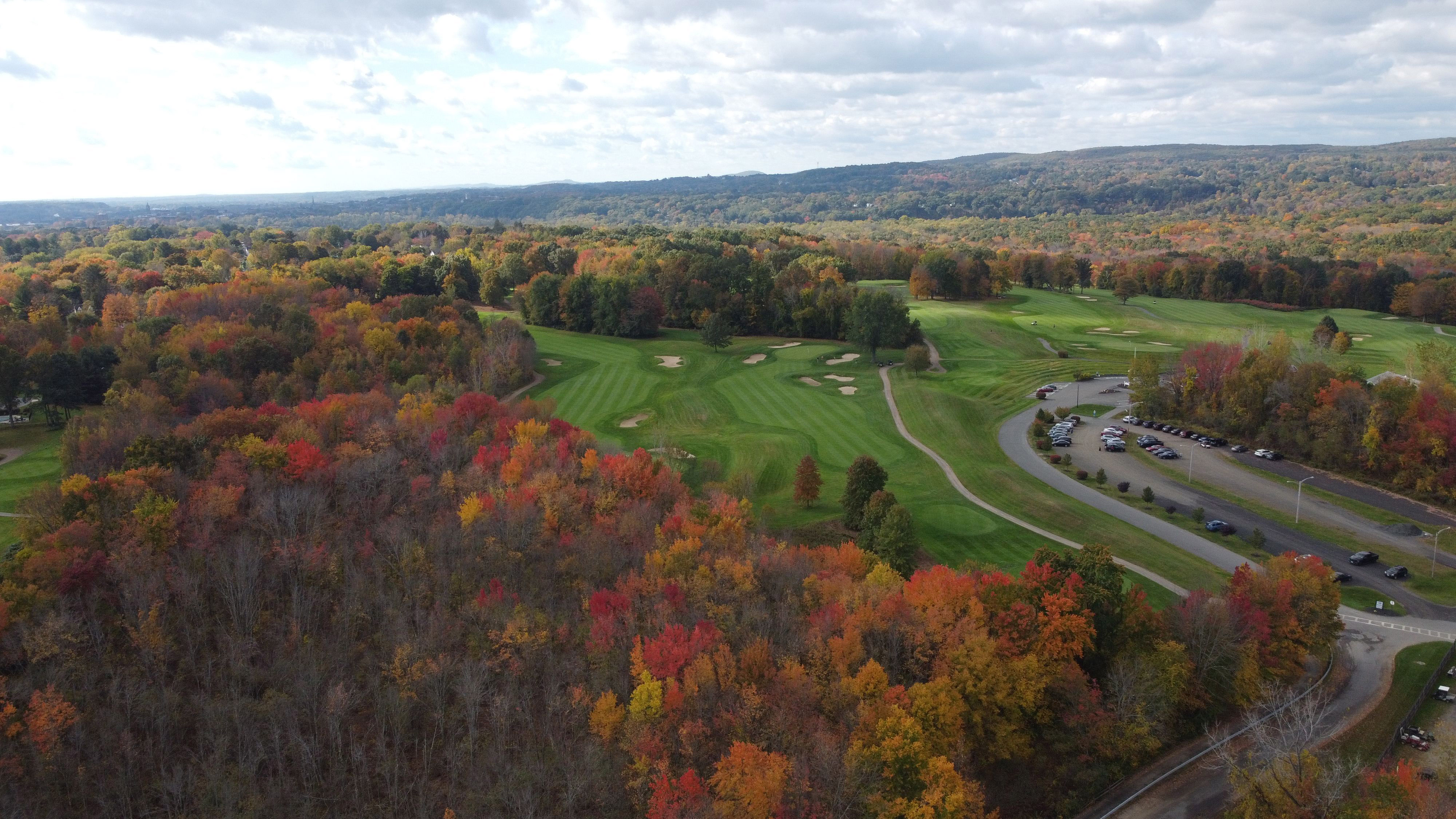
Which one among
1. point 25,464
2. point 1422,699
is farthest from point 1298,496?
point 25,464

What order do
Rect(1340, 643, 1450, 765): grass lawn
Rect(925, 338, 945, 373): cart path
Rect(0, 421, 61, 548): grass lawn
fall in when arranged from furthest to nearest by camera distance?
1. Rect(925, 338, 945, 373): cart path
2. Rect(0, 421, 61, 548): grass lawn
3. Rect(1340, 643, 1450, 765): grass lawn

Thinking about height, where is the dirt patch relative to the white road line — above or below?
above

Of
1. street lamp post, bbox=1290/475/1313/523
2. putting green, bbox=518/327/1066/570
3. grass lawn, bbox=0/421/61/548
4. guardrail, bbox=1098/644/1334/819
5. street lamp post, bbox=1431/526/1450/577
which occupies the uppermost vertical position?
grass lawn, bbox=0/421/61/548

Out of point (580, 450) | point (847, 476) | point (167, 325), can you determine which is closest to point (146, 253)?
point (167, 325)

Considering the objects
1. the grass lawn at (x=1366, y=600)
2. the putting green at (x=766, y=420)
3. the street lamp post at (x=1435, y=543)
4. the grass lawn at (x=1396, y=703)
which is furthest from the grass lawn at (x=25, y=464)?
the street lamp post at (x=1435, y=543)

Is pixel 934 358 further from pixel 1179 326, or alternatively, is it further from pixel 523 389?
pixel 523 389

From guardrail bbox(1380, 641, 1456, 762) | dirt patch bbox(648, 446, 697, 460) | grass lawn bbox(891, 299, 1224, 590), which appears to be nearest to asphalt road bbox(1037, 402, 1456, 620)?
grass lawn bbox(891, 299, 1224, 590)

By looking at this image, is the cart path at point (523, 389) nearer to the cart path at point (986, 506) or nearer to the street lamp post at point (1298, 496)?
the cart path at point (986, 506)

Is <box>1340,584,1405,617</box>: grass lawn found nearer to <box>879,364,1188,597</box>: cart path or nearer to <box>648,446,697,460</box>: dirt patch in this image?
<box>879,364,1188,597</box>: cart path

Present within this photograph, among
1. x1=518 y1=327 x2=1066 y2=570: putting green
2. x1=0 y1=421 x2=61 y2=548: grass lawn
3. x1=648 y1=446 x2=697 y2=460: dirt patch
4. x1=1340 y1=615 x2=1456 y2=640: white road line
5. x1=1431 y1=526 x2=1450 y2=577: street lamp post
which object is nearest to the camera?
x1=1340 y1=615 x2=1456 y2=640: white road line
